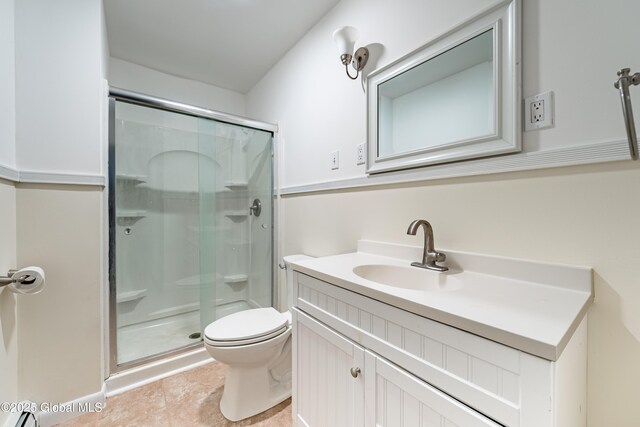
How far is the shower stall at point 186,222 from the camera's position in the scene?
1752 millimetres

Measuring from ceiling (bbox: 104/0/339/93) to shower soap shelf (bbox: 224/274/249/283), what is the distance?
177cm

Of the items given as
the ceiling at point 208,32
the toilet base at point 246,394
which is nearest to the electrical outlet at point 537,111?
the ceiling at point 208,32

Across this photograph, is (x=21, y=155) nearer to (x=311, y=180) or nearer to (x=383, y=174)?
(x=311, y=180)

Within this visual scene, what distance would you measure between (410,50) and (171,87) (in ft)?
6.98

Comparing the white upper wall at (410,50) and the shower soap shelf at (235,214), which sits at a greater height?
the white upper wall at (410,50)

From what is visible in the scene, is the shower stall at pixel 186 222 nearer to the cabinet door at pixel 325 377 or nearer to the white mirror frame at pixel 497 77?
the cabinet door at pixel 325 377

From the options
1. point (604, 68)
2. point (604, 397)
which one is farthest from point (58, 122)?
point (604, 397)

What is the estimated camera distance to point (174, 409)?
4.28 feet

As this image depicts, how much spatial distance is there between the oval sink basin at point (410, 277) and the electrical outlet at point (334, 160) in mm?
673

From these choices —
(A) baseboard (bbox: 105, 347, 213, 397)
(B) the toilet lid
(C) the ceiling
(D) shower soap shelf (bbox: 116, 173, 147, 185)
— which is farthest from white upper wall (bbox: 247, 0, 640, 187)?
(A) baseboard (bbox: 105, 347, 213, 397)

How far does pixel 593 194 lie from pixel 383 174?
707 millimetres

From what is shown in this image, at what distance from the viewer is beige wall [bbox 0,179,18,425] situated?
3.37 feet

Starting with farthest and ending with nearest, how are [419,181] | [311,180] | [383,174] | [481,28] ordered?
[311,180] < [383,174] < [419,181] < [481,28]

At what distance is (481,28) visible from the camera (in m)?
0.90
